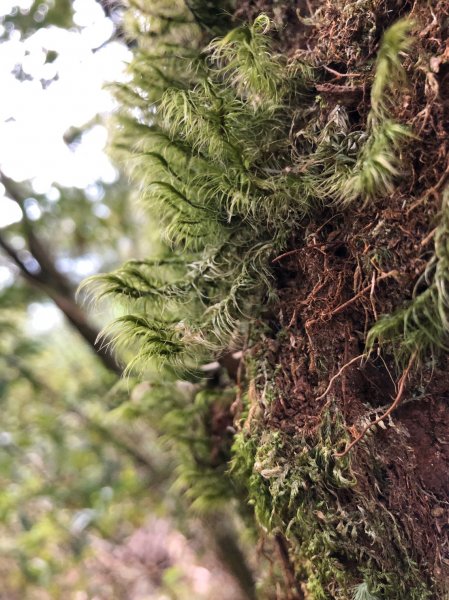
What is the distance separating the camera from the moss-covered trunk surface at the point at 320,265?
0.55 m

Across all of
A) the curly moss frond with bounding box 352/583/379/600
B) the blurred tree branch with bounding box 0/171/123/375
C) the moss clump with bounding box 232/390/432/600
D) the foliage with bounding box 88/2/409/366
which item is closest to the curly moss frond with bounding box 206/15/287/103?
the foliage with bounding box 88/2/409/366

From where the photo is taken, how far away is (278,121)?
0.66 metres

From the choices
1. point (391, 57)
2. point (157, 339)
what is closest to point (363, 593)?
point (157, 339)

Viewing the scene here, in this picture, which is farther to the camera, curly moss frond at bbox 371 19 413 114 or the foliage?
the foliage

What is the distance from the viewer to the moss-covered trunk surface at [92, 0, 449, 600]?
546mm

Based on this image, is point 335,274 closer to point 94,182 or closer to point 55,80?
point 55,80

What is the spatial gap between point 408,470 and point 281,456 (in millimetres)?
167

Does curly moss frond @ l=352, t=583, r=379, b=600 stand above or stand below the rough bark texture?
below

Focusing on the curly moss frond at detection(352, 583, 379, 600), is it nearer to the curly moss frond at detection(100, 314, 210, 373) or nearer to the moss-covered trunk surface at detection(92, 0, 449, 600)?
the moss-covered trunk surface at detection(92, 0, 449, 600)

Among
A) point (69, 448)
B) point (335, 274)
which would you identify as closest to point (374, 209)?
point (335, 274)

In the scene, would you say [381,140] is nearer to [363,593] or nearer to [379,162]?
[379,162]

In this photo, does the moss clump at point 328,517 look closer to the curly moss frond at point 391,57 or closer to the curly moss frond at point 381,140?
the curly moss frond at point 381,140

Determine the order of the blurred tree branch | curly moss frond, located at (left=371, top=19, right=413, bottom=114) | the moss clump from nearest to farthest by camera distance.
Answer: curly moss frond, located at (left=371, top=19, right=413, bottom=114), the moss clump, the blurred tree branch

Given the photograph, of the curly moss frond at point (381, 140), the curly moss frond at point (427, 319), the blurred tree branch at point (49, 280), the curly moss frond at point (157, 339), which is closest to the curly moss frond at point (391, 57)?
the curly moss frond at point (381, 140)
